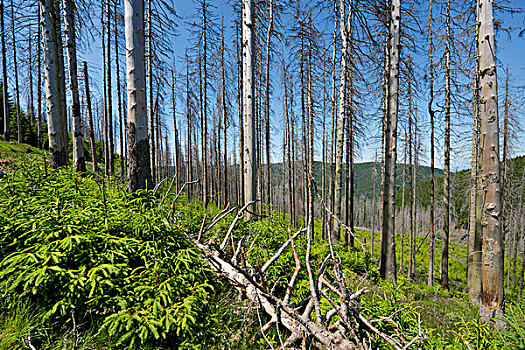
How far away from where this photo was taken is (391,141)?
19.4ft

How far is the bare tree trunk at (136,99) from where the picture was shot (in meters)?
3.56

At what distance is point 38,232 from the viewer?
6.11 feet

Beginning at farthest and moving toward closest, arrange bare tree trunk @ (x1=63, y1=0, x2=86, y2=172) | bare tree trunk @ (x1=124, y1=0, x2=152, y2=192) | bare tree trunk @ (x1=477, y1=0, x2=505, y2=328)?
bare tree trunk @ (x1=63, y1=0, x2=86, y2=172)
bare tree trunk @ (x1=124, y1=0, x2=152, y2=192)
bare tree trunk @ (x1=477, y1=0, x2=505, y2=328)

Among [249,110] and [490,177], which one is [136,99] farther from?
[490,177]

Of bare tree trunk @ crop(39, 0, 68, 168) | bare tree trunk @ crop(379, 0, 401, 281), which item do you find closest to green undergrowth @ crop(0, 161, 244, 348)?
bare tree trunk @ crop(39, 0, 68, 168)

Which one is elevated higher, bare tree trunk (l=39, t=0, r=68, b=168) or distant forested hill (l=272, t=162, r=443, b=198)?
bare tree trunk (l=39, t=0, r=68, b=168)

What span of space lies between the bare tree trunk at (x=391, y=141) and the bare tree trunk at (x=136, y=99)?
224 inches

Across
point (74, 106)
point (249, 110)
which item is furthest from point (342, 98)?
point (74, 106)

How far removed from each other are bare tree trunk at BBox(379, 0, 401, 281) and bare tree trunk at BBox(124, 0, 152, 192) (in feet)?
18.7

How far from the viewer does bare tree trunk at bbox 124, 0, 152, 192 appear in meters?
3.56

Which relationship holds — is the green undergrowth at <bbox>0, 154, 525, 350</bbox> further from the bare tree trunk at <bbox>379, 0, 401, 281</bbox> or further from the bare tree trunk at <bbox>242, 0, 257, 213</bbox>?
the bare tree trunk at <bbox>379, 0, 401, 281</bbox>

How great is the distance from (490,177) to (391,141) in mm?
2558

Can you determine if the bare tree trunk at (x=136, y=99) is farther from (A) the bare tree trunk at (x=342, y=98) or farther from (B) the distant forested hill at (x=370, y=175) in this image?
(B) the distant forested hill at (x=370, y=175)

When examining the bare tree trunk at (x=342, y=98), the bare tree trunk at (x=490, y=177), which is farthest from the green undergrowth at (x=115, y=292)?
the bare tree trunk at (x=342, y=98)
